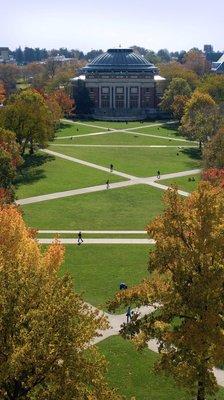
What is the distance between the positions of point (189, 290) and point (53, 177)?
51.5 meters

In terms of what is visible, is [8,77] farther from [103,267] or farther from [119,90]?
[103,267]

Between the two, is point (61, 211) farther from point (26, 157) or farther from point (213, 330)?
point (213, 330)

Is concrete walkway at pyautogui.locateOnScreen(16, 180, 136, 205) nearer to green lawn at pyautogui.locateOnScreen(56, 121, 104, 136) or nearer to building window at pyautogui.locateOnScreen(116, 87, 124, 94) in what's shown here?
green lawn at pyautogui.locateOnScreen(56, 121, 104, 136)

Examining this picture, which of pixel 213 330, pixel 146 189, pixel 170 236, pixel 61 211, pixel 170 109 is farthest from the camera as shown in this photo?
pixel 170 109

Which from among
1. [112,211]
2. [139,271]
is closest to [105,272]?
[139,271]

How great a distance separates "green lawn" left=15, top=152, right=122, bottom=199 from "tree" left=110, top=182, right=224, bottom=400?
134 feet

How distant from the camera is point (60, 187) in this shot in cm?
6431

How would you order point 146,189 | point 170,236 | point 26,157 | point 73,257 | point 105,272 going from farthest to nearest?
point 26,157
point 146,189
point 73,257
point 105,272
point 170,236

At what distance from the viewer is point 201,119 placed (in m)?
81.9

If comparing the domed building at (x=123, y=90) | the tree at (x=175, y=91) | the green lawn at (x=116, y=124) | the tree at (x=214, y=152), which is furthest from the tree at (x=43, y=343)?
the domed building at (x=123, y=90)

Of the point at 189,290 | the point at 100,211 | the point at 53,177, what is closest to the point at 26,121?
the point at 53,177

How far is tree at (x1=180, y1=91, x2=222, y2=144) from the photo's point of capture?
80.3 meters

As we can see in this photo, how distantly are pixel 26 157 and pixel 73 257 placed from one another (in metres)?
41.5

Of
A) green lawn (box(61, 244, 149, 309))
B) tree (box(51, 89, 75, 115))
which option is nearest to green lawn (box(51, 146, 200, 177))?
green lawn (box(61, 244, 149, 309))
